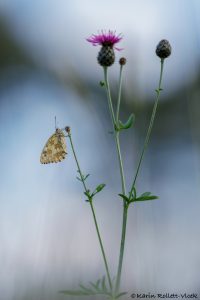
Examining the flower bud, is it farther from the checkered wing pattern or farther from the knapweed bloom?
the checkered wing pattern

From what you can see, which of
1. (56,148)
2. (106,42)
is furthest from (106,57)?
(56,148)

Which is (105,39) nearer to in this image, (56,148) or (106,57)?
(106,57)

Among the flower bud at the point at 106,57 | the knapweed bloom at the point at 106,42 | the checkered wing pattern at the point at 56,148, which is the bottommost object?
the checkered wing pattern at the point at 56,148

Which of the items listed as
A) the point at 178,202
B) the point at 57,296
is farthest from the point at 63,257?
the point at 178,202

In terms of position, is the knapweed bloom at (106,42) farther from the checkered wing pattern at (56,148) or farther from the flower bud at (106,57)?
the checkered wing pattern at (56,148)

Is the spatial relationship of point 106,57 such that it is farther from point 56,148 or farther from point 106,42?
point 56,148

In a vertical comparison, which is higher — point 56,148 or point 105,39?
point 105,39

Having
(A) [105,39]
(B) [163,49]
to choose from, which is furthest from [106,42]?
(B) [163,49]

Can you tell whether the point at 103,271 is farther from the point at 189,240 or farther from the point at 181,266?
the point at 189,240

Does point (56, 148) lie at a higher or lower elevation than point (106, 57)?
lower

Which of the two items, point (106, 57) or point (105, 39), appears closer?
point (106, 57)

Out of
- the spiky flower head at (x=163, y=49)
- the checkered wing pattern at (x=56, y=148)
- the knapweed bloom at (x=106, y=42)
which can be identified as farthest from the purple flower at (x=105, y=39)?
the checkered wing pattern at (x=56, y=148)
